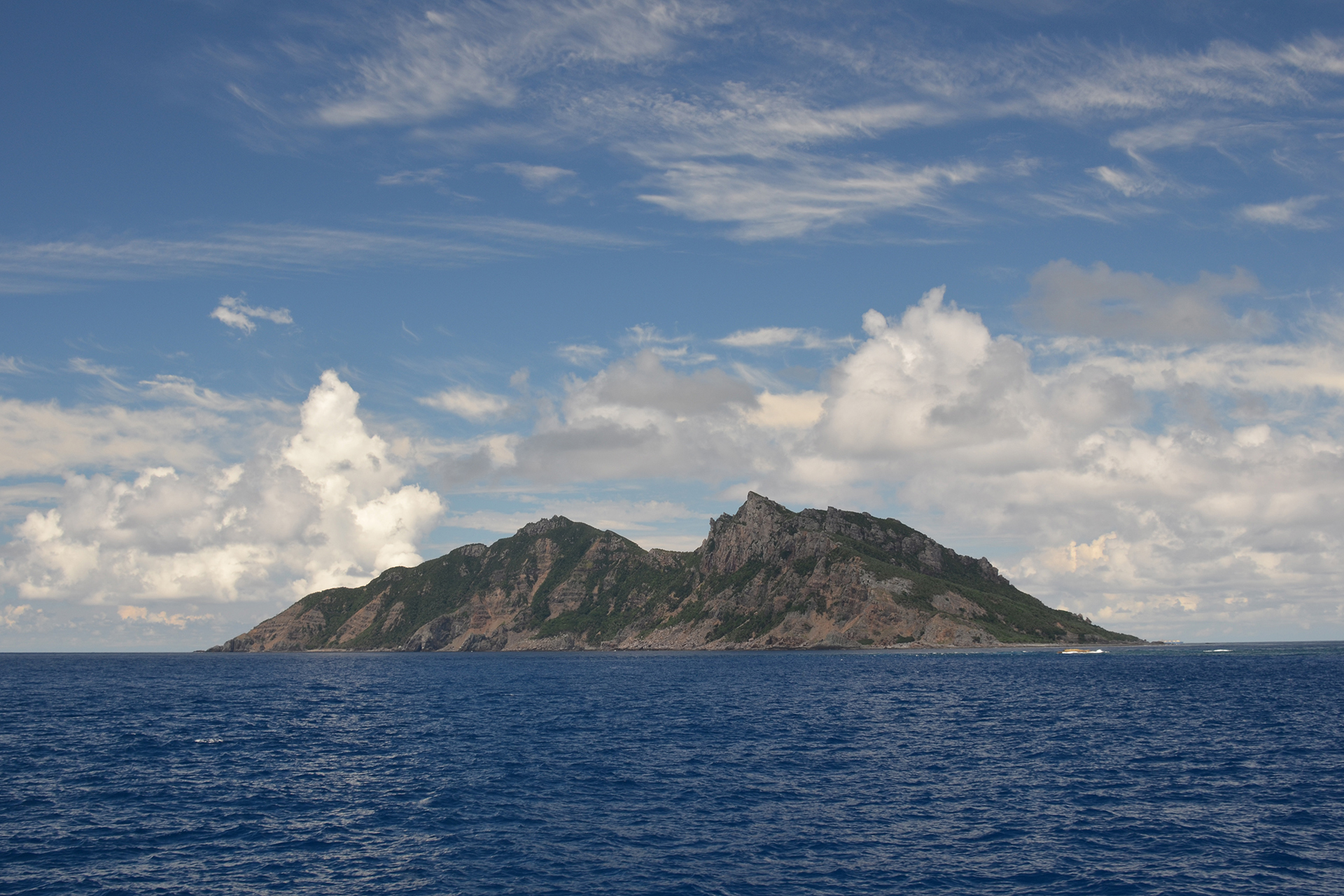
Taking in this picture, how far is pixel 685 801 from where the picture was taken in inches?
2291

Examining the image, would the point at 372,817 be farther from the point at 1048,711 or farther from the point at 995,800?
the point at 1048,711

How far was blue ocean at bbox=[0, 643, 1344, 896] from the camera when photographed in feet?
140

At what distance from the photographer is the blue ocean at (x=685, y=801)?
42.5 metres

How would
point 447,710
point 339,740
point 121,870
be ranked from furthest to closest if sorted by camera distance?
1. point 447,710
2. point 339,740
3. point 121,870

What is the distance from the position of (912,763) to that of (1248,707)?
2780 inches

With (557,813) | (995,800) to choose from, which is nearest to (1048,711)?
(995,800)

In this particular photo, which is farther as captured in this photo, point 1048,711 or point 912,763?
point 1048,711

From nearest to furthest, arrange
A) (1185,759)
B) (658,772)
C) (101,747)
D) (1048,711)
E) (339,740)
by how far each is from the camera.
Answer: (658,772)
(1185,759)
(101,747)
(339,740)
(1048,711)

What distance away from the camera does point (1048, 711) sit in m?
110

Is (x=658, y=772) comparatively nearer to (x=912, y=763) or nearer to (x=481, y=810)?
(x=481, y=810)

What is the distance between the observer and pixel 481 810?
56562 millimetres

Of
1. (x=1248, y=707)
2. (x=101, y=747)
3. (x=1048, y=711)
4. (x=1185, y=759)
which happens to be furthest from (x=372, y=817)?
(x=1248, y=707)

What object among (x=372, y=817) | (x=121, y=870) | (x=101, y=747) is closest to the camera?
(x=121, y=870)

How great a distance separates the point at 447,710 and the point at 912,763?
2877 inches
